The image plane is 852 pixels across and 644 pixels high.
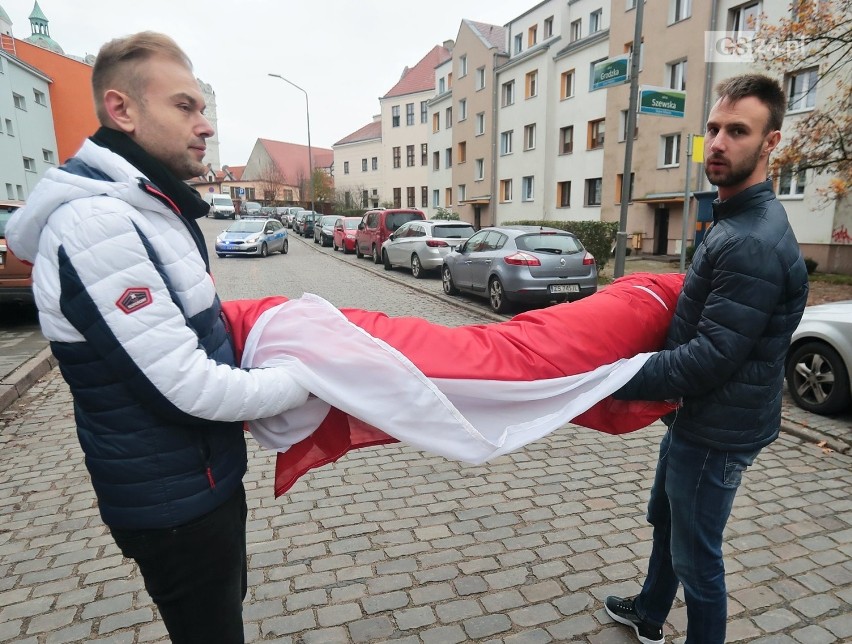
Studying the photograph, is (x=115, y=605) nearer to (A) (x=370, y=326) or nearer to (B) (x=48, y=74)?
(A) (x=370, y=326)

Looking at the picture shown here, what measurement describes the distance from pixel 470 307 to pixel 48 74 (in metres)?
40.3

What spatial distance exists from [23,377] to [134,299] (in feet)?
21.9

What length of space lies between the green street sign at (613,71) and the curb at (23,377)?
984 centimetres

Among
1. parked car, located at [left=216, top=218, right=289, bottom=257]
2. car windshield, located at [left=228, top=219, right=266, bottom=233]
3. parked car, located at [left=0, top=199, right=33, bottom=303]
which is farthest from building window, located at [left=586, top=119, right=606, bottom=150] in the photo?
Result: parked car, located at [left=0, top=199, right=33, bottom=303]

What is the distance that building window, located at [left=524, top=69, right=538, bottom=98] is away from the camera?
3603 cm

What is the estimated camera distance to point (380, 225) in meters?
21.6

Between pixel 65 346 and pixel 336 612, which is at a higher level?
pixel 65 346

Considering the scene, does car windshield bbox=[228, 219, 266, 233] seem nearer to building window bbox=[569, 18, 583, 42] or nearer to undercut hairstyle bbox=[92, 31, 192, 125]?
building window bbox=[569, 18, 583, 42]

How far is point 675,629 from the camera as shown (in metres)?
2.74

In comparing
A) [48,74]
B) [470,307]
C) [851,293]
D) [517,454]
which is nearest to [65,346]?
[517,454]

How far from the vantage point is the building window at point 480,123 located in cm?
4200

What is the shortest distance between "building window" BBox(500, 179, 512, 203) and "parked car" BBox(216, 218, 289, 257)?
61.2ft

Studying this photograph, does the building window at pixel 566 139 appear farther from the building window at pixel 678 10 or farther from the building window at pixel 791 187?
the building window at pixel 791 187

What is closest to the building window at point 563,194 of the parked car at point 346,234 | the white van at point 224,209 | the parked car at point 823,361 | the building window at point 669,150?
the building window at point 669,150
